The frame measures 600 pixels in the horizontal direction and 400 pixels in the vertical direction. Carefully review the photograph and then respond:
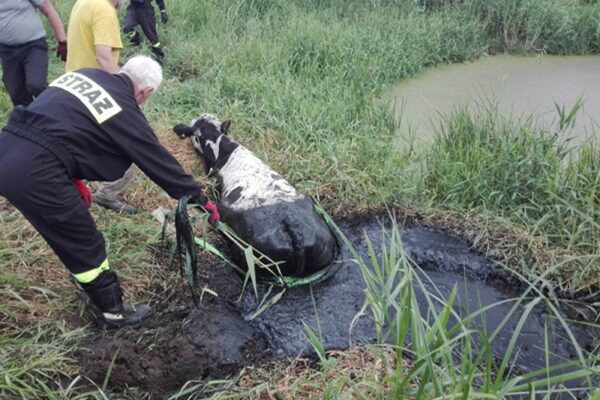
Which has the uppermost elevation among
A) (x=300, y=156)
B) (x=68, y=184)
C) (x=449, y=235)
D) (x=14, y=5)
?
(x=14, y=5)

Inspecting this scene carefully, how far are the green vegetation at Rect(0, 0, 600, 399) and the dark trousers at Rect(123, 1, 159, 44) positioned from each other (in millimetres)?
268

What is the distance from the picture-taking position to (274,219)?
9.57 feet

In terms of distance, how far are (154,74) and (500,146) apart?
2.41m

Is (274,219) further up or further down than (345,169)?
further up

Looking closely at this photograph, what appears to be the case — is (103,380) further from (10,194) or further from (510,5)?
(510,5)

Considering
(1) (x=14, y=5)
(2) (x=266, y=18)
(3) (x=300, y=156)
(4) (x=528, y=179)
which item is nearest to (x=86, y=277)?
(3) (x=300, y=156)

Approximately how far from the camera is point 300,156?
4031 mm

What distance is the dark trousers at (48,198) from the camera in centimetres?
219

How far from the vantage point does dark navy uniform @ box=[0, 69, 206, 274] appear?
86.8 inches

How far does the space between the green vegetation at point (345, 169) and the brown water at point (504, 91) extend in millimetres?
224

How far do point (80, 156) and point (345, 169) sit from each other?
201cm

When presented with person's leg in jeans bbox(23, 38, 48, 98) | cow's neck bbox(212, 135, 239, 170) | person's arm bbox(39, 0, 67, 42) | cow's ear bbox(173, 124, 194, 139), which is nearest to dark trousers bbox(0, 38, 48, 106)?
person's leg in jeans bbox(23, 38, 48, 98)

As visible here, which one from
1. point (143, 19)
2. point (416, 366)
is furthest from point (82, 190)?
point (143, 19)

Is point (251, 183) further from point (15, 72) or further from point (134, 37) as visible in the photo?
point (134, 37)
